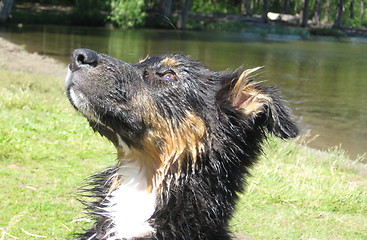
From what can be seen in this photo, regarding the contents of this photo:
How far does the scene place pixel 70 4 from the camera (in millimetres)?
59875

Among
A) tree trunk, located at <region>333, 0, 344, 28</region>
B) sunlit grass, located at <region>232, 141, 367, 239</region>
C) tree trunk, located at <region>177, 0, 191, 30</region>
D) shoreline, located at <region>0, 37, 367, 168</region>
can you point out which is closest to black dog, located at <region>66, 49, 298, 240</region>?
sunlit grass, located at <region>232, 141, 367, 239</region>

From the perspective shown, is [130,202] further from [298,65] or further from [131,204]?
[298,65]

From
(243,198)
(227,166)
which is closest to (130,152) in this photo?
(227,166)

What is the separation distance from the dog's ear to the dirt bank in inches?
515

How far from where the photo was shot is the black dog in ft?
13.8

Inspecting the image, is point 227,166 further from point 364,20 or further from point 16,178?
point 364,20

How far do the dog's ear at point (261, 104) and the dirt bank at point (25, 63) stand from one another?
13.1m

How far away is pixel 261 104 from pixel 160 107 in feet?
2.62

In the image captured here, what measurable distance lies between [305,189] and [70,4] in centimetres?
5586


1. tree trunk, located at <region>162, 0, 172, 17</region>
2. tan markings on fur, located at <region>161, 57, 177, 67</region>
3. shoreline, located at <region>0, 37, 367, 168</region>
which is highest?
tree trunk, located at <region>162, 0, 172, 17</region>

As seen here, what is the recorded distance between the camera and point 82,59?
170 inches

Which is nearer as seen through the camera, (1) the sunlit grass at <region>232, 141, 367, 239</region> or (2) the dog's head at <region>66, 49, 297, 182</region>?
(2) the dog's head at <region>66, 49, 297, 182</region>

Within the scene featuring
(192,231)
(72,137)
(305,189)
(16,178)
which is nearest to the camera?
(192,231)

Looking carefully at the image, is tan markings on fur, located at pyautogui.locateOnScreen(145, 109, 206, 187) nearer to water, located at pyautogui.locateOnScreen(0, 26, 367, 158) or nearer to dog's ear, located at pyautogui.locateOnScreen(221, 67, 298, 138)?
dog's ear, located at pyautogui.locateOnScreen(221, 67, 298, 138)
